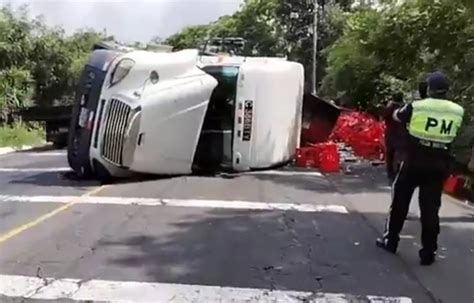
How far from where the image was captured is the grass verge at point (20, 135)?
2198 centimetres

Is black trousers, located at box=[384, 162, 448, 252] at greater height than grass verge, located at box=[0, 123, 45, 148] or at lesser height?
greater

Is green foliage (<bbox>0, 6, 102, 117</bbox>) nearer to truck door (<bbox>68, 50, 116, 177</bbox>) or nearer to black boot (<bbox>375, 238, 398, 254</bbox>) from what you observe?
truck door (<bbox>68, 50, 116, 177</bbox>)

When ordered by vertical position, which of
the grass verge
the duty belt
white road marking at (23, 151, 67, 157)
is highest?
the duty belt

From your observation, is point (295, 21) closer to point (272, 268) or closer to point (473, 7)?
point (473, 7)

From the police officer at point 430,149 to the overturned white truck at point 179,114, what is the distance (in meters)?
5.79

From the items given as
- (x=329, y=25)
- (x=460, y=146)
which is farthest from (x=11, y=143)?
(x=329, y=25)

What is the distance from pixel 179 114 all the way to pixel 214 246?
5.21 m

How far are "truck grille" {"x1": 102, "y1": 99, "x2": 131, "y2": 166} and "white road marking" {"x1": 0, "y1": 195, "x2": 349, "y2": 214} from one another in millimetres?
1492

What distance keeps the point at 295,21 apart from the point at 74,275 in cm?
4343

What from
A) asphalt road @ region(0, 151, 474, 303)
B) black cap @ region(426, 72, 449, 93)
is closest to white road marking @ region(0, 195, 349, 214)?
asphalt road @ region(0, 151, 474, 303)

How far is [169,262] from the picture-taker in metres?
6.55

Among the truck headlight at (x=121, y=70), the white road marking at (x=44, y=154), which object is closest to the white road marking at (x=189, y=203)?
the truck headlight at (x=121, y=70)

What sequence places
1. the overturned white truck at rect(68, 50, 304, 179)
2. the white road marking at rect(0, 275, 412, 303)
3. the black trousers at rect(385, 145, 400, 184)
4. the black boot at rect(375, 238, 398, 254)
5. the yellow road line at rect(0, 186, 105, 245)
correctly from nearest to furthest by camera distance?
1. the white road marking at rect(0, 275, 412, 303)
2. the black boot at rect(375, 238, 398, 254)
3. the yellow road line at rect(0, 186, 105, 245)
4. the black trousers at rect(385, 145, 400, 184)
5. the overturned white truck at rect(68, 50, 304, 179)

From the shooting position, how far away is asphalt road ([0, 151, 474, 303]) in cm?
568
